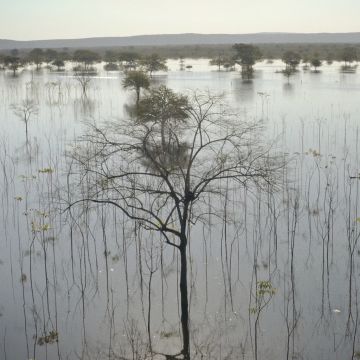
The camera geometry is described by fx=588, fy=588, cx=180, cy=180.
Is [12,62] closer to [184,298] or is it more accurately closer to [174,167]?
[174,167]

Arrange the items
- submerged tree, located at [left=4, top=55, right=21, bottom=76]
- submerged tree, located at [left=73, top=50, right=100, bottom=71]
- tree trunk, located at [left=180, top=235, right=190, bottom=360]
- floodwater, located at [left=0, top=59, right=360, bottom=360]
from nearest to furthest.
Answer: floodwater, located at [left=0, top=59, right=360, bottom=360] → tree trunk, located at [left=180, top=235, right=190, bottom=360] → submerged tree, located at [left=4, top=55, right=21, bottom=76] → submerged tree, located at [left=73, top=50, right=100, bottom=71]

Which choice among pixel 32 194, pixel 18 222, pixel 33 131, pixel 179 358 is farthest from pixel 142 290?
pixel 33 131

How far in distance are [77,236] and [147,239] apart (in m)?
1.57

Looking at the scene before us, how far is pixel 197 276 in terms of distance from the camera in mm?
10609

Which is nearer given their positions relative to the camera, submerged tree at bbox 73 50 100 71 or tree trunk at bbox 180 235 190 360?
tree trunk at bbox 180 235 190 360

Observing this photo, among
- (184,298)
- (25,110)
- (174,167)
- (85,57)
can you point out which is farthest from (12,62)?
(184,298)

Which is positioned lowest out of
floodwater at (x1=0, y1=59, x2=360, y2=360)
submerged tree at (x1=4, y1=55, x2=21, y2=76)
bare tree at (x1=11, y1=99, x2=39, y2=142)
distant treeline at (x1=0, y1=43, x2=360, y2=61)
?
floodwater at (x1=0, y1=59, x2=360, y2=360)

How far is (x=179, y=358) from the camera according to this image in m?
8.25

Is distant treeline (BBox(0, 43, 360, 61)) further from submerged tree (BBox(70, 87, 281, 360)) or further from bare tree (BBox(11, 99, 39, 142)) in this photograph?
submerged tree (BBox(70, 87, 281, 360))

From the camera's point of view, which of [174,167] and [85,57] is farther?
[85,57]

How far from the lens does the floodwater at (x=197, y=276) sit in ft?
28.1

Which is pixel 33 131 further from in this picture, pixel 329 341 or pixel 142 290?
pixel 329 341

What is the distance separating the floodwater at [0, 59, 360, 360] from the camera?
8.57 meters


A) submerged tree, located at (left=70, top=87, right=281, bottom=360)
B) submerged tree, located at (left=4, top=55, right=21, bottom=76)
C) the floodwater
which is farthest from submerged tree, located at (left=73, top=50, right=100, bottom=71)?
submerged tree, located at (left=70, top=87, right=281, bottom=360)
